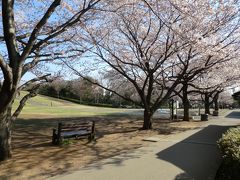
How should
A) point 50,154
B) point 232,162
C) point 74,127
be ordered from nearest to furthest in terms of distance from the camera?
point 232,162
point 50,154
point 74,127

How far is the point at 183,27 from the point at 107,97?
68.9m

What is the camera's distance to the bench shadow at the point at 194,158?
298 inches

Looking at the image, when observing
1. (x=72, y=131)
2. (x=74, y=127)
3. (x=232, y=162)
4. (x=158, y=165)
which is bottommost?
(x=158, y=165)

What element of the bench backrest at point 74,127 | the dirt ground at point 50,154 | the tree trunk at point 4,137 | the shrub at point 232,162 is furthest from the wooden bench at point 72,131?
the shrub at point 232,162

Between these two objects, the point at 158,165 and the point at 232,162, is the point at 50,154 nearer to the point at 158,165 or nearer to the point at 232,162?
the point at 158,165

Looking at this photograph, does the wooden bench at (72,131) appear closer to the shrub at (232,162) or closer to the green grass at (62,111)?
the shrub at (232,162)

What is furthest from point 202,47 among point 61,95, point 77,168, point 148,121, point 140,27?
point 61,95

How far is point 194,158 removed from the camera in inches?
374

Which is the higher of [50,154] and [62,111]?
[62,111]

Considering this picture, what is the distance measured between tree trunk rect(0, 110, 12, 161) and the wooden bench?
2.82 metres

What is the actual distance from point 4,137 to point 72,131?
154 inches

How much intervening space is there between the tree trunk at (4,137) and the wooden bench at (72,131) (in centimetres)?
282

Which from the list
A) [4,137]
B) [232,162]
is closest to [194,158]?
[232,162]

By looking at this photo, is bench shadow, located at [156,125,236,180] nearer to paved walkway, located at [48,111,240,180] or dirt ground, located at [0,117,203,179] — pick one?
paved walkway, located at [48,111,240,180]
